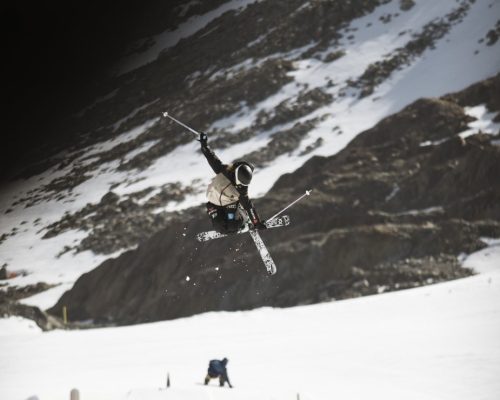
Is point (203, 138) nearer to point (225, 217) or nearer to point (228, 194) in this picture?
point (228, 194)

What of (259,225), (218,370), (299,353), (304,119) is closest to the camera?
(259,225)

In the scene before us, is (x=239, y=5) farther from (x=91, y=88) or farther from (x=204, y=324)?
(x=204, y=324)

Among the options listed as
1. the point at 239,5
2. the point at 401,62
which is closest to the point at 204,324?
the point at 401,62

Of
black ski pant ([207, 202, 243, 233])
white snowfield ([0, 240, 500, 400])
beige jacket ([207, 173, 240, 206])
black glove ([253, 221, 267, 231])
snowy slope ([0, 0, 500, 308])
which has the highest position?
snowy slope ([0, 0, 500, 308])

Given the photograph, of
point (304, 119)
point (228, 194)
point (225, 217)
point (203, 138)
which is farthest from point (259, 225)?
point (304, 119)

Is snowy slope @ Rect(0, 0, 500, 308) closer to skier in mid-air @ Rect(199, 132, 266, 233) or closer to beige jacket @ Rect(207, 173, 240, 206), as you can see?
skier in mid-air @ Rect(199, 132, 266, 233)

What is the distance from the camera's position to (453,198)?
33562 millimetres

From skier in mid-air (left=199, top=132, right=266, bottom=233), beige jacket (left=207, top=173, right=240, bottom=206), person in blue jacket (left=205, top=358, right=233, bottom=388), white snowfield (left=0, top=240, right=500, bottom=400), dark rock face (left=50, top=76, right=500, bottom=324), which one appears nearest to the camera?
skier in mid-air (left=199, top=132, right=266, bottom=233)

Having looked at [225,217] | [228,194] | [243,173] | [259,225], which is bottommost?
[259,225]

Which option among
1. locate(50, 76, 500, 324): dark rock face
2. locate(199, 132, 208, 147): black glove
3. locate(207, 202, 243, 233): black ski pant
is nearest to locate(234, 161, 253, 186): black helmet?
locate(199, 132, 208, 147): black glove

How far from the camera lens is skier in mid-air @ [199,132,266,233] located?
10297 mm

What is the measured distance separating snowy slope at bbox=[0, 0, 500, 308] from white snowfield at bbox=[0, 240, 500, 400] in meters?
13.8

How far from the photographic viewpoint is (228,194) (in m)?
10.9

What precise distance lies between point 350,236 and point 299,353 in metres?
13.5
